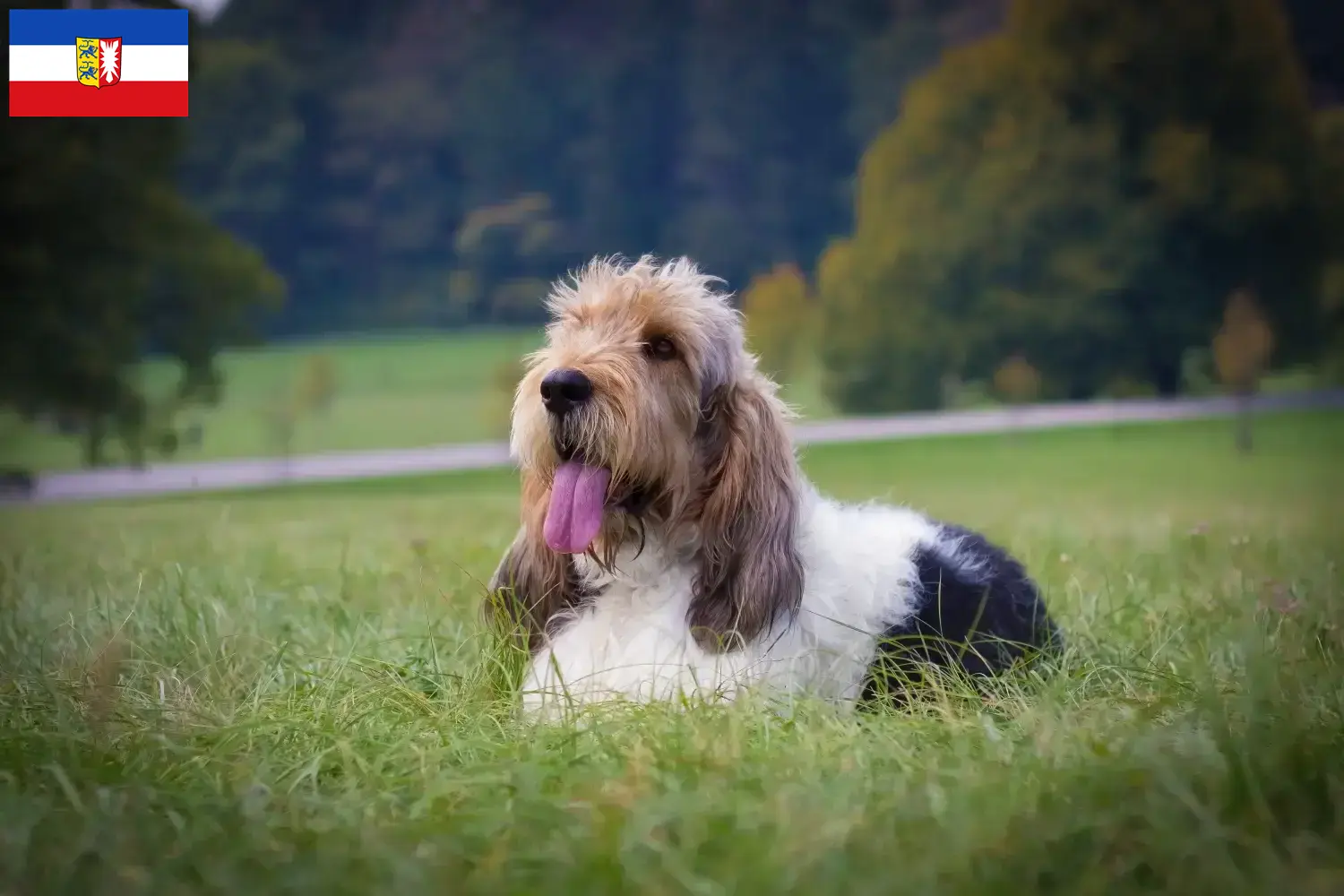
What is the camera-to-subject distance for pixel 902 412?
49.3 feet

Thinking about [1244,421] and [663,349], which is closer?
[663,349]

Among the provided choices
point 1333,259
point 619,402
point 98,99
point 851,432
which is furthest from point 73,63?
point 1333,259

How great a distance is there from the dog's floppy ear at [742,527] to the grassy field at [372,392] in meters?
9.45

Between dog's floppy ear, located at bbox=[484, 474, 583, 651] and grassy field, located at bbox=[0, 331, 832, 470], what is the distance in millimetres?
9203

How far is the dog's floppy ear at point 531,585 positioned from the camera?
4.07m

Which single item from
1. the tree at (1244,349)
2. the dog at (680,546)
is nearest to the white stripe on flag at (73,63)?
the dog at (680,546)

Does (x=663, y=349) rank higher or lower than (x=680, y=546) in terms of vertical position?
higher

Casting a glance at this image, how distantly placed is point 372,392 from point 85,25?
9077 mm

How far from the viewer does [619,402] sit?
368 cm

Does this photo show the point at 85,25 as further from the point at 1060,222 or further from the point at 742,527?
the point at 1060,222

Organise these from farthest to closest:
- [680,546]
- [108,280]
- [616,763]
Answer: [108,280], [680,546], [616,763]

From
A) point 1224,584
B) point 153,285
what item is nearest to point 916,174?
point 153,285

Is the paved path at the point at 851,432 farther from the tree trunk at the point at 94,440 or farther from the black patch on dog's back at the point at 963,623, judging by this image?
the black patch on dog's back at the point at 963,623

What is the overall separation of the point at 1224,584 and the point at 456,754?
3994 millimetres
